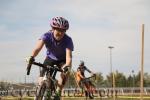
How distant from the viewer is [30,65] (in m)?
11.7

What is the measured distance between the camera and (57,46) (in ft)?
40.1

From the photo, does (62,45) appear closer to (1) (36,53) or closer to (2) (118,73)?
(1) (36,53)

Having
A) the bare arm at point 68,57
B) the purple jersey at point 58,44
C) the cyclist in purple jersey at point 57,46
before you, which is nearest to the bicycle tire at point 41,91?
the cyclist in purple jersey at point 57,46

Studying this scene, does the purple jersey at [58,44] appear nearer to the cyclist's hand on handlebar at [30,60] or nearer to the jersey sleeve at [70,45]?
the jersey sleeve at [70,45]

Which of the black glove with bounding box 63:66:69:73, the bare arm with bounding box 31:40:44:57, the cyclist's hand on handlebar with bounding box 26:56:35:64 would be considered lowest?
the black glove with bounding box 63:66:69:73

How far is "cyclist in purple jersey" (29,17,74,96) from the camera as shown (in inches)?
467

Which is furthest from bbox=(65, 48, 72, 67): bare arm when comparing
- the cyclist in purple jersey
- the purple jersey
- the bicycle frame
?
the bicycle frame

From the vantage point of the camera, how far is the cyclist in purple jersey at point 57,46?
11871 millimetres

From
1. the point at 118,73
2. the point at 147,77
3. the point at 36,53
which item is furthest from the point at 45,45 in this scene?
the point at 147,77

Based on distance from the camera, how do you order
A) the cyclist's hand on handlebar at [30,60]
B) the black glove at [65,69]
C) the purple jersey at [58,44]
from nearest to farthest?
the black glove at [65,69]
the cyclist's hand on handlebar at [30,60]
the purple jersey at [58,44]

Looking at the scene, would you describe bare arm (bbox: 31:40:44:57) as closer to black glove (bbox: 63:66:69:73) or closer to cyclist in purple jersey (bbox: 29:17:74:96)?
cyclist in purple jersey (bbox: 29:17:74:96)

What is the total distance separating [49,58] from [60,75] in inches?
24.7

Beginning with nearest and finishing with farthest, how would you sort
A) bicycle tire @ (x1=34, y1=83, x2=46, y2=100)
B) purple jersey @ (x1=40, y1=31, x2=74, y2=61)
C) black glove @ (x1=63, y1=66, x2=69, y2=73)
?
black glove @ (x1=63, y1=66, x2=69, y2=73) < bicycle tire @ (x1=34, y1=83, x2=46, y2=100) < purple jersey @ (x1=40, y1=31, x2=74, y2=61)

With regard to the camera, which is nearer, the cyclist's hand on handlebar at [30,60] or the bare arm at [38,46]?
the cyclist's hand on handlebar at [30,60]
